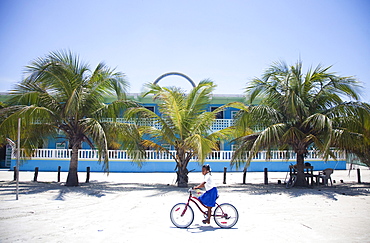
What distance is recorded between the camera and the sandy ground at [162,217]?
20.9ft

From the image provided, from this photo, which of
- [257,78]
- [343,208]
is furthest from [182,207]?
[257,78]

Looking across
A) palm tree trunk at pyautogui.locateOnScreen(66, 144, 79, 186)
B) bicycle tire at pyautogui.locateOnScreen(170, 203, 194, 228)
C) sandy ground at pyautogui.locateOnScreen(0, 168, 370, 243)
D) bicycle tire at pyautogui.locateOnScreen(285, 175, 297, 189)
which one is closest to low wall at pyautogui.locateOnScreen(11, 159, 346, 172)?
bicycle tire at pyautogui.locateOnScreen(285, 175, 297, 189)

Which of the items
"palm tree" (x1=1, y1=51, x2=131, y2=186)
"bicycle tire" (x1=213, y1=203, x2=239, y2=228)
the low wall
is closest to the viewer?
"bicycle tire" (x1=213, y1=203, x2=239, y2=228)

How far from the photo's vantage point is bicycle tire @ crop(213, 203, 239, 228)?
23.3ft

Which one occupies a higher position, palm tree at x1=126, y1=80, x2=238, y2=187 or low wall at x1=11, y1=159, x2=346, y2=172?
palm tree at x1=126, y1=80, x2=238, y2=187

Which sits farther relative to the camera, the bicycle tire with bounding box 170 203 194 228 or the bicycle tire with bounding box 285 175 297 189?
the bicycle tire with bounding box 285 175 297 189

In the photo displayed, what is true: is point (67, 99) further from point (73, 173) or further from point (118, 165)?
point (118, 165)

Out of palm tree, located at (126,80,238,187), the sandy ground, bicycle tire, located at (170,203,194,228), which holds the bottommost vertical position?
the sandy ground

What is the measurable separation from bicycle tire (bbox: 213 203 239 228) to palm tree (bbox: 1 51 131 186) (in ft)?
21.6

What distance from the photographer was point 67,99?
45.4 ft

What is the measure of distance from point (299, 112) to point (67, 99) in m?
9.61

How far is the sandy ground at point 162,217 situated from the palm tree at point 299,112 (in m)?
2.18

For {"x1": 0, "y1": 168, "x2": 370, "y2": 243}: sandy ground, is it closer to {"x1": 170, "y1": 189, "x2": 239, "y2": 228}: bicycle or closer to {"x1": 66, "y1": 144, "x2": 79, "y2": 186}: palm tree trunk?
{"x1": 170, "y1": 189, "x2": 239, "y2": 228}: bicycle

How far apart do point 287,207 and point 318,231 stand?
2924mm
